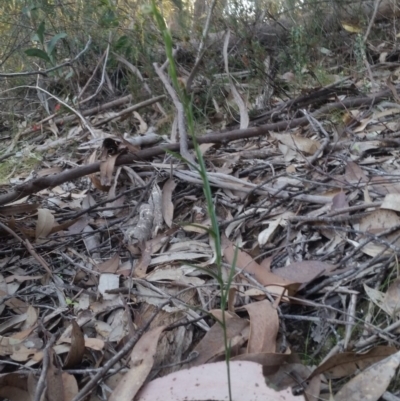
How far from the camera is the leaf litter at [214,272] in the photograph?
3.30ft

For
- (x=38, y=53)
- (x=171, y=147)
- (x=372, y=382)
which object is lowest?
(x=372, y=382)

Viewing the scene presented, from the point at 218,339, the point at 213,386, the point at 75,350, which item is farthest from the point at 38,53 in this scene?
the point at 213,386

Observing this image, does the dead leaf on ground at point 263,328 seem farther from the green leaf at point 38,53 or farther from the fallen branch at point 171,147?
the green leaf at point 38,53

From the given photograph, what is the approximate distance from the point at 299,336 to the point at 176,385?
0.27 metres

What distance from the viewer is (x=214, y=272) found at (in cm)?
137

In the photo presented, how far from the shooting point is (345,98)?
242cm

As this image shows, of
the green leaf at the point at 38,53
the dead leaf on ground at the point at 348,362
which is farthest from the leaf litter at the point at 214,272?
the green leaf at the point at 38,53

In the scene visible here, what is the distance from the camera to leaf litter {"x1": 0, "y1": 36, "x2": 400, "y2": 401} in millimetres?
1007

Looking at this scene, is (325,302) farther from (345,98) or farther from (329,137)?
(345,98)

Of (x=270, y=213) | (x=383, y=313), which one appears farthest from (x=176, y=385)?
(x=270, y=213)

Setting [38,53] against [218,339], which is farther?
[38,53]

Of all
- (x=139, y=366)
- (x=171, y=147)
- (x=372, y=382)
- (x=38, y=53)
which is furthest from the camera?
(x=38, y=53)

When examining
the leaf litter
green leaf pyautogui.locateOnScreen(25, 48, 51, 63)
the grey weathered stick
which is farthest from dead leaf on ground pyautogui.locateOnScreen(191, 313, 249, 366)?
green leaf pyautogui.locateOnScreen(25, 48, 51, 63)

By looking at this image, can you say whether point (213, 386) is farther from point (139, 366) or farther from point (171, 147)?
point (171, 147)
